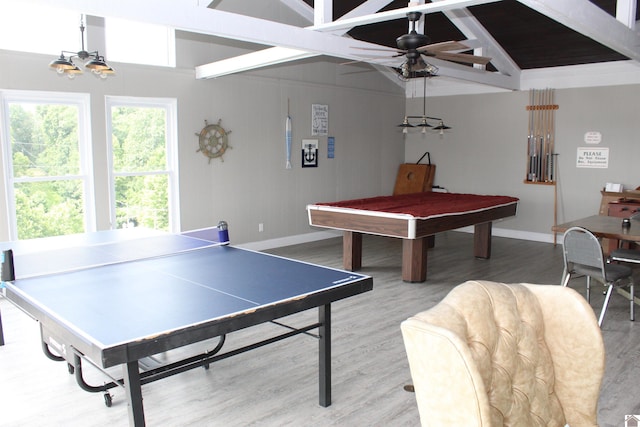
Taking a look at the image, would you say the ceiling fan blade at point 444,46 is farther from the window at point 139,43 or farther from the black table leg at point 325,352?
the window at point 139,43

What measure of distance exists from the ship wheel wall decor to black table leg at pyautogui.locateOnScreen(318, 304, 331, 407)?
419 cm

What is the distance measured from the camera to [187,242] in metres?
3.85

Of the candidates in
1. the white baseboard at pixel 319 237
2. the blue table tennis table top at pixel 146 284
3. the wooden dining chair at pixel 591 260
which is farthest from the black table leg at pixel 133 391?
the white baseboard at pixel 319 237

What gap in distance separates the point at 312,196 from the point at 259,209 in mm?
1055

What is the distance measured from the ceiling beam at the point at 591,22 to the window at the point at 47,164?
4591 mm

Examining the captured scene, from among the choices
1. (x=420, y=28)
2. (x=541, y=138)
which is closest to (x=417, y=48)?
(x=420, y=28)

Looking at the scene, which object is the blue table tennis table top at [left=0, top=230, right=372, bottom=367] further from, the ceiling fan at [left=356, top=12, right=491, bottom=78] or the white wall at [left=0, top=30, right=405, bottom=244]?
the white wall at [left=0, top=30, right=405, bottom=244]

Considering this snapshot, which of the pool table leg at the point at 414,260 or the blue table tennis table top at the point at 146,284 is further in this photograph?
the pool table leg at the point at 414,260

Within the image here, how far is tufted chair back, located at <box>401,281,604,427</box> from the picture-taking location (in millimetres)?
1449

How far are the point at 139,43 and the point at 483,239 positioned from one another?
16.2 feet

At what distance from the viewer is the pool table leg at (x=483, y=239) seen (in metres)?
6.96

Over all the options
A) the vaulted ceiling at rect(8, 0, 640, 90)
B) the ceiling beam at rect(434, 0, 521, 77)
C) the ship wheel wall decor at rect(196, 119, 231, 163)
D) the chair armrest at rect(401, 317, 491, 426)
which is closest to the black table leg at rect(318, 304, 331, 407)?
the chair armrest at rect(401, 317, 491, 426)

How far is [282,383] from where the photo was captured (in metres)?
3.37

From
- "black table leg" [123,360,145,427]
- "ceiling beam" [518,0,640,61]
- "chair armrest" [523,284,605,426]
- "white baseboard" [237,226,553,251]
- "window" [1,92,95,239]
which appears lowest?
"white baseboard" [237,226,553,251]
